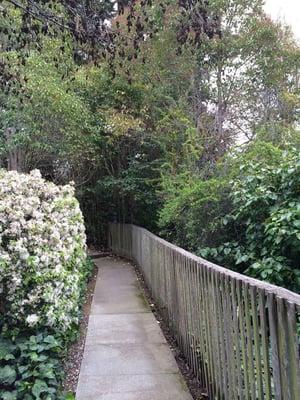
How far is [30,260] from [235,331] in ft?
6.95

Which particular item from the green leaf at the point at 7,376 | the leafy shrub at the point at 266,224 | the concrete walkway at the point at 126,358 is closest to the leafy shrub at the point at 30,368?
the green leaf at the point at 7,376

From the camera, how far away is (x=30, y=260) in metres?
4.14

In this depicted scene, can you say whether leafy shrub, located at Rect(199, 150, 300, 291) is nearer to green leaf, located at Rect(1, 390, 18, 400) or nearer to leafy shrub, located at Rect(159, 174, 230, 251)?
leafy shrub, located at Rect(159, 174, 230, 251)

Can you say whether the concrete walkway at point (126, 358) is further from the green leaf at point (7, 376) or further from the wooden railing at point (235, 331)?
the green leaf at point (7, 376)

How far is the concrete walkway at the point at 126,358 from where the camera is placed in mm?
3998

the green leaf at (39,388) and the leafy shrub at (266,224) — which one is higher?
the leafy shrub at (266,224)

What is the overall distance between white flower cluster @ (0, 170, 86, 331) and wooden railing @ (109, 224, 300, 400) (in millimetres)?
1294

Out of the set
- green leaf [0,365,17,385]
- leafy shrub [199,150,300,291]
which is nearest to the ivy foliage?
green leaf [0,365,17,385]

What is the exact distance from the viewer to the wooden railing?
206 centimetres

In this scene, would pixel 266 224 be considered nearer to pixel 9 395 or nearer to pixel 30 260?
pixel 30 260

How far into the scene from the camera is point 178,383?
4141 millimetres

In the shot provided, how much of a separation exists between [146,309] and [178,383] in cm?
316

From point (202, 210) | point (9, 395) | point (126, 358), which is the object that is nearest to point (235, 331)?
point (9, 395)

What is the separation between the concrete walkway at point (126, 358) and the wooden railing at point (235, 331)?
0.29 metres
